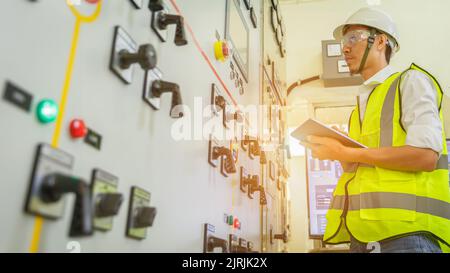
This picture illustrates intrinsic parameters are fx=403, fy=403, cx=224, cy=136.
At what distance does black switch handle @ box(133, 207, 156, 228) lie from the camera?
960mm

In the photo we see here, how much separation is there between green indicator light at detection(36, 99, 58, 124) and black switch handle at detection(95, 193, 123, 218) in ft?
0.64

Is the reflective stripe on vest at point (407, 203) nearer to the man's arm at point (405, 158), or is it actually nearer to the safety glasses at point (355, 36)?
the man's arm at point (405, 158)

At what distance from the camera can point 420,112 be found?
144cm

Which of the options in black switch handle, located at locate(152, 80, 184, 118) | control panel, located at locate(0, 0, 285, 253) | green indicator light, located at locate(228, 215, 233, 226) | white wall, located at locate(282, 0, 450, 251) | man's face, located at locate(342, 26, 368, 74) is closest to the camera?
control panel, located at locate(0, 0, 285, 253)

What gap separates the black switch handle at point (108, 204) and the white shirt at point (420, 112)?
105cm

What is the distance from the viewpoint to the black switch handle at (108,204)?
31.7 inches

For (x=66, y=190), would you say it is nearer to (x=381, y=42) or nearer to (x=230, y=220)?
(x=230, y=220)

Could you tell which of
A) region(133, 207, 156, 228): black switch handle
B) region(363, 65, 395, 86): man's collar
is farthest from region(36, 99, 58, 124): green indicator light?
region(363, 65, 395, 86): man's collar

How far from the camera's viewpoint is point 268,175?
2723 mm

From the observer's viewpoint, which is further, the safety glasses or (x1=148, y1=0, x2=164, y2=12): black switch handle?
the safety glasses

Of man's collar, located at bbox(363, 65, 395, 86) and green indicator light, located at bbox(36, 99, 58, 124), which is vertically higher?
man's collar, located at bbox(363, 65, 395, 86)

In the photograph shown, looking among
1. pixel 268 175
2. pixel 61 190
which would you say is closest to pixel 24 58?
pixel 61 190

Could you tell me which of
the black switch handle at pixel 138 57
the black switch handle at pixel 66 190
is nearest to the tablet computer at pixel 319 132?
the black switch handle at pixel 138 57

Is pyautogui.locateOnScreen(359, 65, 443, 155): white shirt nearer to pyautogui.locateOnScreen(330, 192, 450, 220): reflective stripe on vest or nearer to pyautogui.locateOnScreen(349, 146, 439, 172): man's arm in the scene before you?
pyautogui.locateOnScreen(349, 146, 439, 172): man's arm
